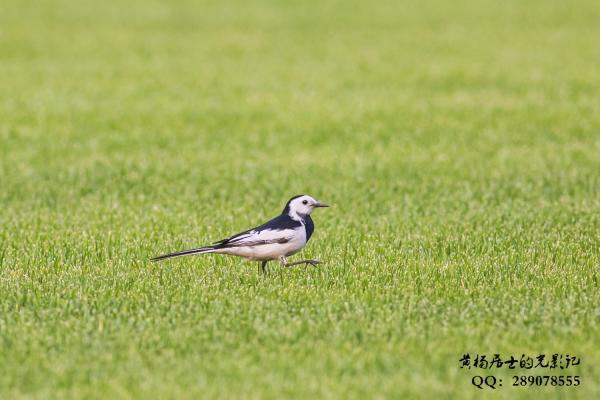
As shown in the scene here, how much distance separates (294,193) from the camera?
13883mm

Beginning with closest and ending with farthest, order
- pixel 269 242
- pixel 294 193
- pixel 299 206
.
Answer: pixel 269 242
pixel 299 206
pixel 294 193

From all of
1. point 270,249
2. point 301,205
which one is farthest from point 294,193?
point 270,249

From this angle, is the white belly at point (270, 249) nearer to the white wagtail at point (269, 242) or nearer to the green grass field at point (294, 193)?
the white wagtail at point (269, 242)

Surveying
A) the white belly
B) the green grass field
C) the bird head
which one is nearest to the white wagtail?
the white belly

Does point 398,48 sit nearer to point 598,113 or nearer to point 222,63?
point 222,63

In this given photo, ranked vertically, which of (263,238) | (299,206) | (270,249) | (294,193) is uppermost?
(299,206)

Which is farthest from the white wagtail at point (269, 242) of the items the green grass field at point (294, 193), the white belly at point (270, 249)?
the green grass field at point (294, 193)

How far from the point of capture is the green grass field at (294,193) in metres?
6.78

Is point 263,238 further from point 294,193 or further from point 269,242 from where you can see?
point 294,193

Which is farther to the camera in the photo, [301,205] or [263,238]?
[301,205]

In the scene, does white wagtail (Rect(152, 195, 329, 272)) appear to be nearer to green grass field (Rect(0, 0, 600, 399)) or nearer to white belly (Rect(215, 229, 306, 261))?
white belly (Rect(215, 229, 306, 261))

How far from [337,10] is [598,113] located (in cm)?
1853

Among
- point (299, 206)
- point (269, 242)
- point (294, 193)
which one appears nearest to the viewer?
point (269, 242)

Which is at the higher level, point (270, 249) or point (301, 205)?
point (301, 205)
